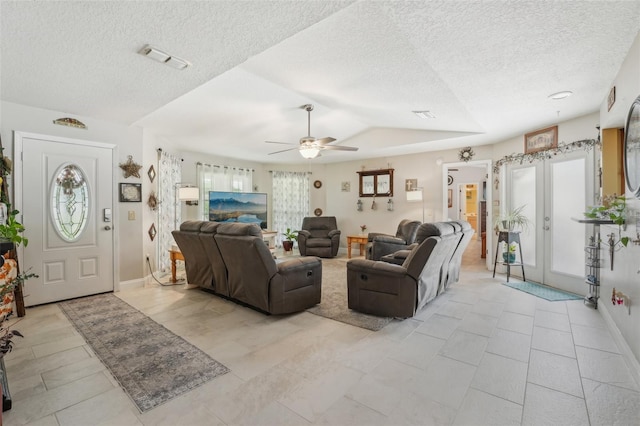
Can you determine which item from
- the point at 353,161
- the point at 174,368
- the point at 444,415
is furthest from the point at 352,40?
the point at 353,161

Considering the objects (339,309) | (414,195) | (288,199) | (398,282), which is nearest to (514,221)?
(414,195)

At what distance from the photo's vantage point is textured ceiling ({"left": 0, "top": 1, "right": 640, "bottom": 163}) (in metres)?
1.92

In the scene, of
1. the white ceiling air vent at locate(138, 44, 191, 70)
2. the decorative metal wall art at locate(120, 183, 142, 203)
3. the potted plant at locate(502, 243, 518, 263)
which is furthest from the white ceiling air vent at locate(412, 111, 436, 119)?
the decorative metal wall art at locate(120, 183, 142, 203)

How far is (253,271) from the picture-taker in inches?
127

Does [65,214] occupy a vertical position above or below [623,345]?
above

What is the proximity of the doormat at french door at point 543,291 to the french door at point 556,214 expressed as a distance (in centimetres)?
15

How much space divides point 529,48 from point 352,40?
4.61 feet

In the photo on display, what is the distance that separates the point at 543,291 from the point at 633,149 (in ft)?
8.43

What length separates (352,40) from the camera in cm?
255

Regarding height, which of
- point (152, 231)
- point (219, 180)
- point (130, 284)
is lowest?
point (130, 284)

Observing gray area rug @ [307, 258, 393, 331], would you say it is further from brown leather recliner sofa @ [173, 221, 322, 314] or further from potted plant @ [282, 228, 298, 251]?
potted plant @ [282, 228, 298, 251]

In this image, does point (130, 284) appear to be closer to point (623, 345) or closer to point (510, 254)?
point (623, 345)

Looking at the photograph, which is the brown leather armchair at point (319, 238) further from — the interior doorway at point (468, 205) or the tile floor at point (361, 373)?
the interior doorway at point (468, 205)

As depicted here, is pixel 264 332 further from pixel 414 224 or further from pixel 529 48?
pixel 414 224
